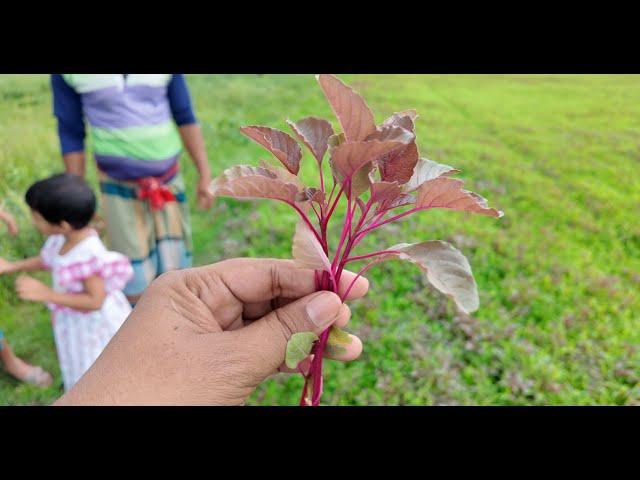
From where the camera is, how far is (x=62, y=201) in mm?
2037

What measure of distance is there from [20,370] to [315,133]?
2.21 m

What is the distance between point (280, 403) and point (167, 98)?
59.0 inches

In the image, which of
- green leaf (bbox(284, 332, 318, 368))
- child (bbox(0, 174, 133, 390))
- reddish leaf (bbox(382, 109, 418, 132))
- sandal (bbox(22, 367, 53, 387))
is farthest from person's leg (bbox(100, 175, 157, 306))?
reddish leaf (bbox(382, 109, 418, 132))

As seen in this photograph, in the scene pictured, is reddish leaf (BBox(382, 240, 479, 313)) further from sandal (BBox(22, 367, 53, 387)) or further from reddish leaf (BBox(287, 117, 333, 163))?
sandal (BBox(22, 367, 53, 387))

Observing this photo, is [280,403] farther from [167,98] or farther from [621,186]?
[621,186]

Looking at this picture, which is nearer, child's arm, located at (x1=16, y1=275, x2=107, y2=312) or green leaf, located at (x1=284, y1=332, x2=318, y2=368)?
green leaf, located at (x1=284, y1=332, x2=318, y2=368)

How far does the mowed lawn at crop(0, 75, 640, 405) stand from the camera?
252cm

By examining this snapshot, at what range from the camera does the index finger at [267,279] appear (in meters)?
1.31

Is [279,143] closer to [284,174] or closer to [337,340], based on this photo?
[284,174]

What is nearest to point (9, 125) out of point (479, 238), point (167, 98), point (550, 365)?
point (167, 98)

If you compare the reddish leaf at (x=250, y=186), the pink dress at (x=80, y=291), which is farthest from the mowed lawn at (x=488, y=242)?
the reddish leaf at (x=250, y=186)

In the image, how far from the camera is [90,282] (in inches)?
81.9

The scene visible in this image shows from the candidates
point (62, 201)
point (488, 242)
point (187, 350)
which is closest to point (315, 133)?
point (187, 350)

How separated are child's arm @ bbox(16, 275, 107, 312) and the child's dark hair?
0.78 ft
